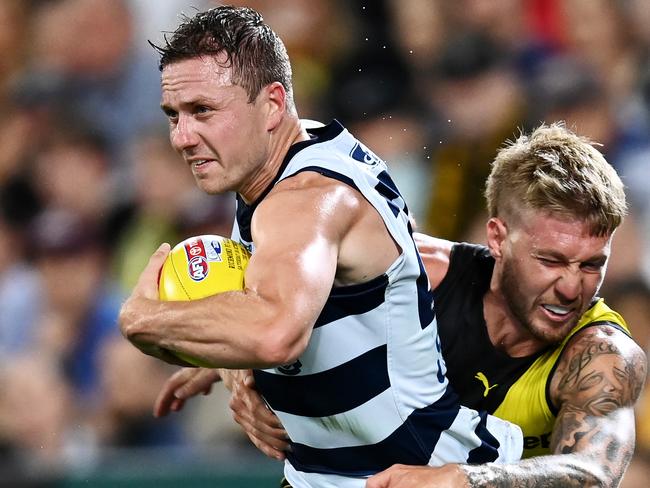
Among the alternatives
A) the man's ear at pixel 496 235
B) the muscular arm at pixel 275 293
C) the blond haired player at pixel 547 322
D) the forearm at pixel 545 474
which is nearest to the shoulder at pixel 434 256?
the blond haired player at pixel 547 322

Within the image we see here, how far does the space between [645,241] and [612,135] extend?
780 mm

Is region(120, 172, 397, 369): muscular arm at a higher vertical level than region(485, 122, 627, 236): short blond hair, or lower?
lower

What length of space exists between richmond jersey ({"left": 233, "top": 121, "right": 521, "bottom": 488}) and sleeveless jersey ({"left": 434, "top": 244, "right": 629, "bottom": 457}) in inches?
11.9

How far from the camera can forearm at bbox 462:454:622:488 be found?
13.0 feet

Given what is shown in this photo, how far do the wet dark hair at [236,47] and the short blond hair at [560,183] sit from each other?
1.09 meters

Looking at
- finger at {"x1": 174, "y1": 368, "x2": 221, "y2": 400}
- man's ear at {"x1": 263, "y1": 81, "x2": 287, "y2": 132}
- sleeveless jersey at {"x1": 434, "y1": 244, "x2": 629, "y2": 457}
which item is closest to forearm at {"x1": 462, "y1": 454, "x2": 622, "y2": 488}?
sleeveless jersey at {"x1": 434, "y1": 244, "x2": 629, "y2": 457}

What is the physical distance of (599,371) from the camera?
444 centimetres

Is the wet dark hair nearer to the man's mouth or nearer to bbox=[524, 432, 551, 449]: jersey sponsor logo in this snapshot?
the man's mouth

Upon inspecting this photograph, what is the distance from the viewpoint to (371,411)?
4051 mm

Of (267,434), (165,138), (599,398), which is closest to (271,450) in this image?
(267,434)

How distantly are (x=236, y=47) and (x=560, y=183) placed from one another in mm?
1398

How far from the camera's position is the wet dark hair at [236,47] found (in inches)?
159

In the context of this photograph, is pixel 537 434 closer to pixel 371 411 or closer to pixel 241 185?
pixel 371 411

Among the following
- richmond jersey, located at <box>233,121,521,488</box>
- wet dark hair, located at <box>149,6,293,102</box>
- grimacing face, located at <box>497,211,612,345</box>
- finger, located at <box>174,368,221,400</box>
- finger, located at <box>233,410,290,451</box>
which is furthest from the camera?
finger, located at <box>174,368,221,400</box>
